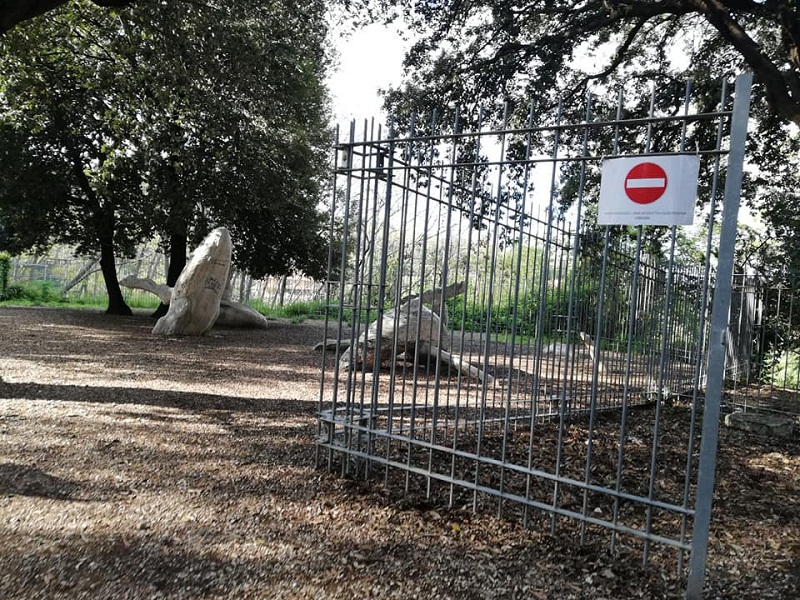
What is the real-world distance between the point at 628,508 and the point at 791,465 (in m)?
2.51

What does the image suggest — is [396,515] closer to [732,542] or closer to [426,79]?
[732,542]

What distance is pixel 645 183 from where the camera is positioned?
289 cm

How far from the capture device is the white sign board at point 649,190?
276 cm

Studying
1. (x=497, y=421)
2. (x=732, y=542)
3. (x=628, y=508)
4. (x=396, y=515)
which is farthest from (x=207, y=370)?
(x=732, y=542)

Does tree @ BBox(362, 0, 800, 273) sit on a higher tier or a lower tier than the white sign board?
higher

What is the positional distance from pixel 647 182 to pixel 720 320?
733 millimetres

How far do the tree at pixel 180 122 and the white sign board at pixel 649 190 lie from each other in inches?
319

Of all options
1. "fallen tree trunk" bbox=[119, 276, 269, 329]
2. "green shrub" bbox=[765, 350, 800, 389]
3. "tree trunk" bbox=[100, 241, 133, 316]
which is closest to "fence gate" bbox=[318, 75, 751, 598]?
"green shrub" bbox=[765, 350, 800, 389]

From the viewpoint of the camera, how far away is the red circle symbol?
9.36 feet

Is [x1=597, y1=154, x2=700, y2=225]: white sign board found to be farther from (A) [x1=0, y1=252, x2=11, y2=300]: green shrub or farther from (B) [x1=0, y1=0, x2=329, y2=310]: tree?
(A) [x1=0, y1=252, x2=11, y2=300]: green shrub

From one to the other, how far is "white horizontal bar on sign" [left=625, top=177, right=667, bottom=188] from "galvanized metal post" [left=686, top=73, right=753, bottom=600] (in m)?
0.30

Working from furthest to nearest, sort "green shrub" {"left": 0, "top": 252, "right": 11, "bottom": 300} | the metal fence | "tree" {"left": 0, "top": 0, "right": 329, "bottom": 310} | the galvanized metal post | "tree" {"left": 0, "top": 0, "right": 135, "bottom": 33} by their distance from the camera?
"green shrub" {"left": 0, "top": 252, "right": 11, "bottom": 300} < "tree" {"left": 0, "top": 0, "right": 329, "bottom": 310} < the metal fence < "tree" {"left": 0, "top": 0, "right": 135, "bottom": 33} < the galvanized metal post

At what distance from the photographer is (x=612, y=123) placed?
303 cm

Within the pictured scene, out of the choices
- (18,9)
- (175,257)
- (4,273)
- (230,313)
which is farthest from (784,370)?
(4,273)
